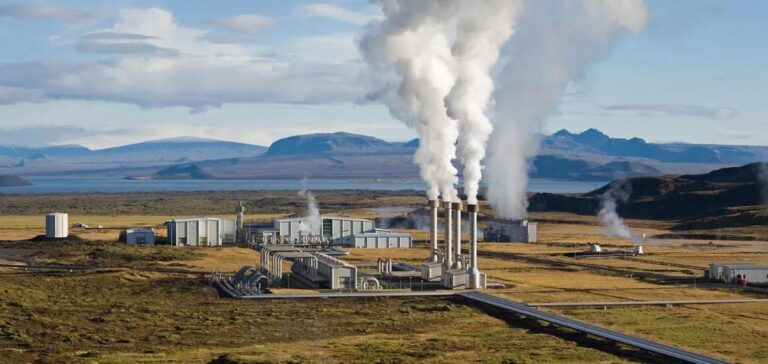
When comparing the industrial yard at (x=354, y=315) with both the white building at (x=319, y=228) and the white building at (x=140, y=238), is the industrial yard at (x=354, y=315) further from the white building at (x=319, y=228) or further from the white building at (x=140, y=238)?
the white building at (x=319, y=228)

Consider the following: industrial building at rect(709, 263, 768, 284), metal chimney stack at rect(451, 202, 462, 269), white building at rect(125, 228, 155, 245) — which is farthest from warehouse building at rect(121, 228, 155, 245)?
industrial building at rect(709, 263, 768, 284)

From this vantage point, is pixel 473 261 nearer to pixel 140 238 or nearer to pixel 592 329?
pixel 592 329

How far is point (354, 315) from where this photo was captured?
60.9 m

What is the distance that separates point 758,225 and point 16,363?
12968 centimetres

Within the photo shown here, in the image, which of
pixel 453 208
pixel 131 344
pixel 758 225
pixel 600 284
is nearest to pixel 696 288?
pixel 600 284

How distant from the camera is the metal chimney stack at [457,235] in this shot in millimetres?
80938

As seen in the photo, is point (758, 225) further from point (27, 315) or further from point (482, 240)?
point (27, 315)

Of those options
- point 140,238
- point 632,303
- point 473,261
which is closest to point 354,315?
point 473,261

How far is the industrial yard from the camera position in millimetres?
48531

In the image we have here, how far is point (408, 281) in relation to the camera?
81062 millimetres

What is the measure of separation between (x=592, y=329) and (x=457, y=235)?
30.5 meters

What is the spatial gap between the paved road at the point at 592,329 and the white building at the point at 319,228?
5739 cm

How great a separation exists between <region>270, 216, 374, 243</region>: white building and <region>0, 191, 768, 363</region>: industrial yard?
71.0 ft

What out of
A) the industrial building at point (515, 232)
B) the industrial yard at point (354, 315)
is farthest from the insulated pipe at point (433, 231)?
the industrial building at point (515, 232)
